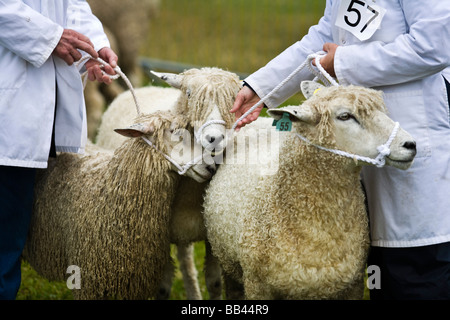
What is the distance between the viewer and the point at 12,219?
304 cm

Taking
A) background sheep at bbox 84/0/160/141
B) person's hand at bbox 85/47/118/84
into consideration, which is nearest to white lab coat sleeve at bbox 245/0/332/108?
person's hand at bbox 85/47/118/84

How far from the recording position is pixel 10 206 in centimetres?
300

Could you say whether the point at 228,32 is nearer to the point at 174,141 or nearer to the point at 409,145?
the point at 174,141

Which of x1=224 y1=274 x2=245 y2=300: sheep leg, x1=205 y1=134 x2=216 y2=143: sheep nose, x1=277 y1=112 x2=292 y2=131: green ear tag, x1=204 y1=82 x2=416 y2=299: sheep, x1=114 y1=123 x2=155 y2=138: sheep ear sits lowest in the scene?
x1=224 y1=274 x2=245 y2=300: sheep leg

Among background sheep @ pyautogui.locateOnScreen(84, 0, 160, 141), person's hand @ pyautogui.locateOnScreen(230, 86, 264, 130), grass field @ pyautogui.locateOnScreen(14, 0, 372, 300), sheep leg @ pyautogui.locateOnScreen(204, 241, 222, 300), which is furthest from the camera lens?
grass field @ pyautogui.locateOnScreen(14, 0, 372, 300)

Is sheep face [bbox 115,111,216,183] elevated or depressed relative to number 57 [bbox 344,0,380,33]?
depressed

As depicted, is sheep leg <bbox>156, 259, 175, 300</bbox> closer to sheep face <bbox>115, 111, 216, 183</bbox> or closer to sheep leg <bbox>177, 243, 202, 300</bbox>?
sheep leg <bbox>177, 243, 202, 300</bbox>

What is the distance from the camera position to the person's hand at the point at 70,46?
2.90 meters

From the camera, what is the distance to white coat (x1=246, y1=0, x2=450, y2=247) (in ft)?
8.11

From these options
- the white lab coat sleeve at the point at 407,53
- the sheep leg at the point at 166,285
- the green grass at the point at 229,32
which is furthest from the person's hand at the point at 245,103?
the green grass at the point at 229,32

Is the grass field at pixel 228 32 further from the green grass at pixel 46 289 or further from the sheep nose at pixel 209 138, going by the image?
the sheep nose at pixel 209 138

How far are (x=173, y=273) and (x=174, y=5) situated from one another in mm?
11214

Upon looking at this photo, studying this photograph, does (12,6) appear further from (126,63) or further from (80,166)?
(126,63)

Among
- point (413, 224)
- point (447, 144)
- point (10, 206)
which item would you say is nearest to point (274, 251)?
point (413, 224)
